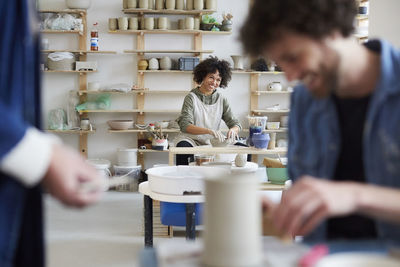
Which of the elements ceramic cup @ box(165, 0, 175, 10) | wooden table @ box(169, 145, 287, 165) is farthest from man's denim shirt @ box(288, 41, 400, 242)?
ceramic cup @ box(165, 0, 175, 10)

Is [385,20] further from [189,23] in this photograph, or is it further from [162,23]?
[162,23]

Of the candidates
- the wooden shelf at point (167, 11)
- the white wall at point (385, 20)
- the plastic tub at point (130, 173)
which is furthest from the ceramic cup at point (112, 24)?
the white wall at point (385, 20)

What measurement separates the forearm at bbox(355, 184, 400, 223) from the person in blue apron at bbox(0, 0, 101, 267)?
0.55 m

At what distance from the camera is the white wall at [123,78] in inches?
269

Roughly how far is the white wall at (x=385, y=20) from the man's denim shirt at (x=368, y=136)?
4.06 m

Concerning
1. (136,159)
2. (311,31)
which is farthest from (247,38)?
(136,159)

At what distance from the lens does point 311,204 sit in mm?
1011

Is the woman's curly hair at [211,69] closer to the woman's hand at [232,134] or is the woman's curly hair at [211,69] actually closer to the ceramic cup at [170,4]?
the woman's hand at [232,134]

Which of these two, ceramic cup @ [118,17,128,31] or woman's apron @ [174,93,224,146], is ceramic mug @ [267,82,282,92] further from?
ceramic cup @ [118,17,128,31]

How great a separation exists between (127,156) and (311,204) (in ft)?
Result: 18.7

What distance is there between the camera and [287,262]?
0.97 m

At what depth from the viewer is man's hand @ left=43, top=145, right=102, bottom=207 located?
944 millimetres

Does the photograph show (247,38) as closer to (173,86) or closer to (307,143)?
(307,143)

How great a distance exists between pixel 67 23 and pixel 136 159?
6.37 ft
